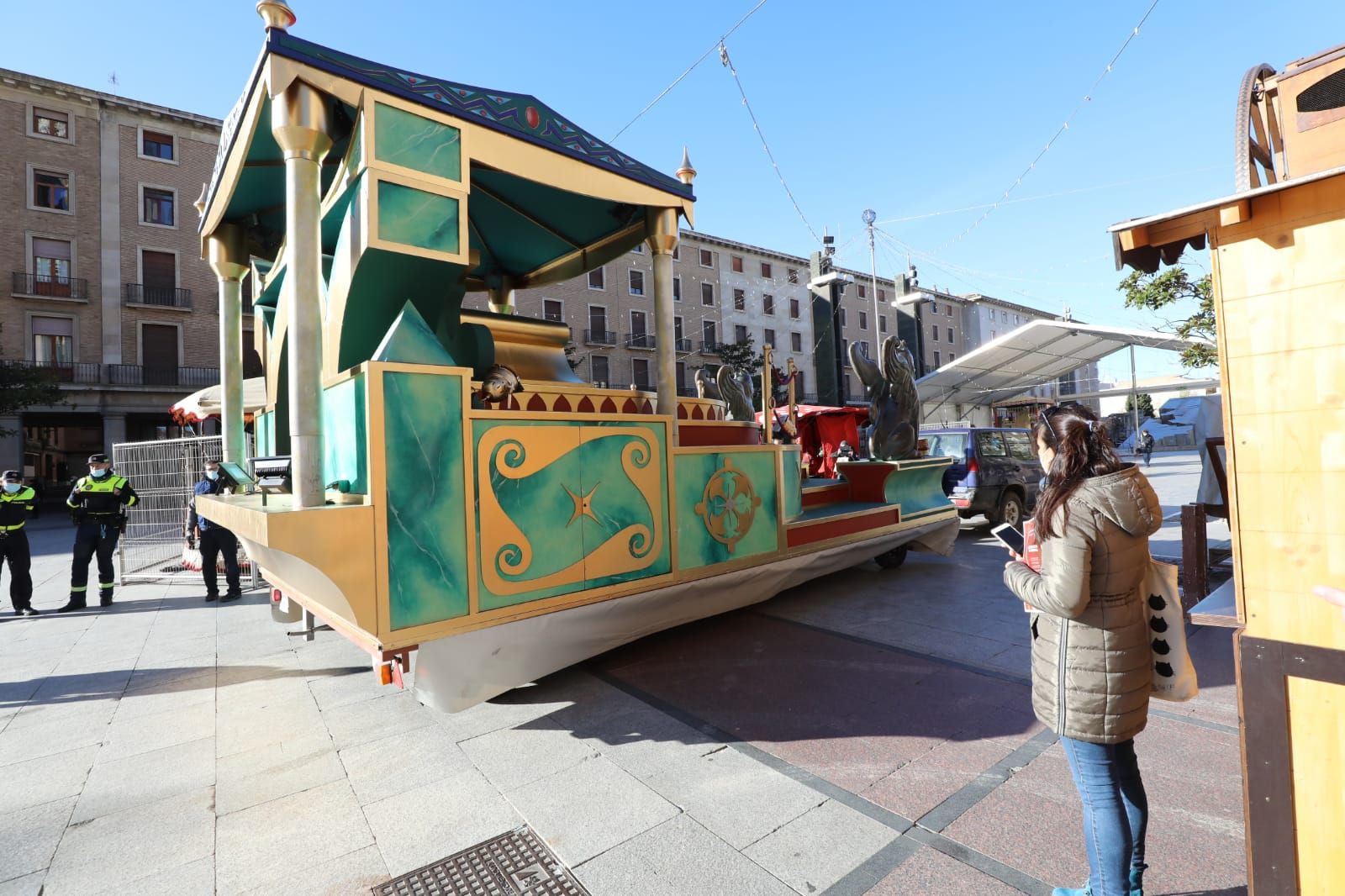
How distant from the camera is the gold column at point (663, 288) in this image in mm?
4867

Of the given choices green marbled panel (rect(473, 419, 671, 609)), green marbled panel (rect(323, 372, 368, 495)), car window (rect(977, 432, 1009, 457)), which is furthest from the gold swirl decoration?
car window (rect(977, 432, 1009, 457))

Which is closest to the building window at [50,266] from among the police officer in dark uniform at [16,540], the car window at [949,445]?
the police officer in dark uniform at [16,540]

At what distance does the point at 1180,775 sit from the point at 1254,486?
6.10 feet

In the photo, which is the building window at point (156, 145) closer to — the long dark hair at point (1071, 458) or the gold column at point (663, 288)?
the gold column at point (663, 288)

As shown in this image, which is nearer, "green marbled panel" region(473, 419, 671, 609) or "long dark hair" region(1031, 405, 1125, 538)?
"long dark hair" region(1031, 405, 1125, 538)

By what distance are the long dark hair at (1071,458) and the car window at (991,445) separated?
9.04 metres

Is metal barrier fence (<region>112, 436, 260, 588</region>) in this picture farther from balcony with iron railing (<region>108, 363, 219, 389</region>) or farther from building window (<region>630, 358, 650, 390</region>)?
building window (<region>630, 358, 650, 390</region>)

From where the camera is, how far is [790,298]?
41.3 metres

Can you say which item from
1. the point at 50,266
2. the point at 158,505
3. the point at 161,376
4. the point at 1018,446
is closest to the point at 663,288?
the point at 158,505

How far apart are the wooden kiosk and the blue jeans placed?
27 cm

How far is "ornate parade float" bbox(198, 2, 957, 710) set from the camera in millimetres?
3184

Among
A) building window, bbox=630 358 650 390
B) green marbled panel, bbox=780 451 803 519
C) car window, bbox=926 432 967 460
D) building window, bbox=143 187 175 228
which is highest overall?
building window, bbox=143 187 175 228

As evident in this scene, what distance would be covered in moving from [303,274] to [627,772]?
9.92 ft

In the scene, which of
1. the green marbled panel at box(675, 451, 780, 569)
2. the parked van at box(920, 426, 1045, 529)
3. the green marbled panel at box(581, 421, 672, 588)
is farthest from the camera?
the parked van at box(920, 426, 1045, 529)
